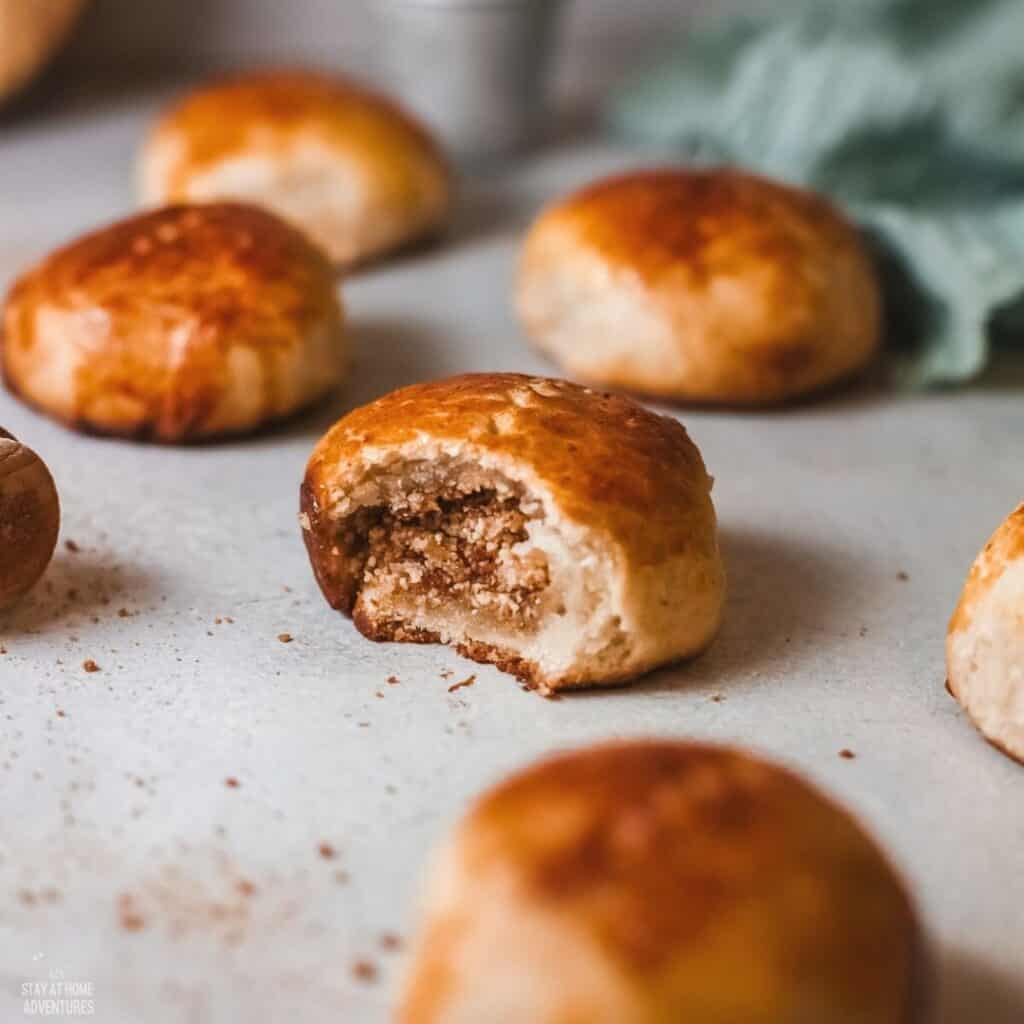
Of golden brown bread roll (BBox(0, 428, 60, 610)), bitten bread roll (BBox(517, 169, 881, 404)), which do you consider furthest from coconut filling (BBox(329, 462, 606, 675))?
bitten bread roll (BBox(517, 169, 881, 404))

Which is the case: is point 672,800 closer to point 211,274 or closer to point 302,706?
point 302,706

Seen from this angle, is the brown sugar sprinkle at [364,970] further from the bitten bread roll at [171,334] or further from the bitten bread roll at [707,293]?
the bitten bread roll at [707,293]

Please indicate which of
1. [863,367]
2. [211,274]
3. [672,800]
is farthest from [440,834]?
[863,367]

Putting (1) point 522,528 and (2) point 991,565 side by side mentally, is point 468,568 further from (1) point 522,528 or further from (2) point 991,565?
(2) point 991,565

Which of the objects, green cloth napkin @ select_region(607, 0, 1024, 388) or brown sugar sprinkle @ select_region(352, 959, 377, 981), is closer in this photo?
brown sugar sprinkle @ select_region(352, 959, 377, 981)

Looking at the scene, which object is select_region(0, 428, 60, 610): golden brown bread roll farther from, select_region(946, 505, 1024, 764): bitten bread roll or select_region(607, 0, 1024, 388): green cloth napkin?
select_region(607, 0, 1024, 388): green cloth napkin
